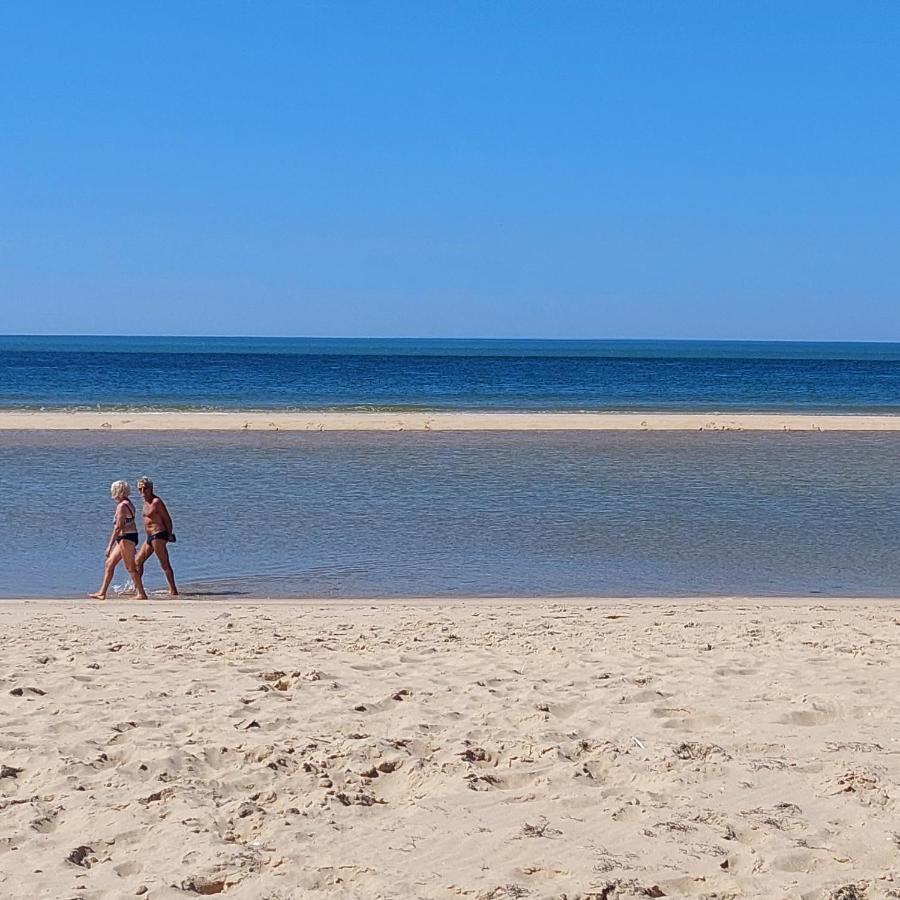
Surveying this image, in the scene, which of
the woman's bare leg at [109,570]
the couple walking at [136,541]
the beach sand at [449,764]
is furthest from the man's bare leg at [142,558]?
the beach sand at [449,764]

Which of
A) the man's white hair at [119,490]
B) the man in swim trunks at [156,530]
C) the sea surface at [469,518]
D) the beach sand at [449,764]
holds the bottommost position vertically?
the sea surface at [469,518]

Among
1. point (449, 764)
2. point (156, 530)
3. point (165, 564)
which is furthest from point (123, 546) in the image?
point (449, 764)

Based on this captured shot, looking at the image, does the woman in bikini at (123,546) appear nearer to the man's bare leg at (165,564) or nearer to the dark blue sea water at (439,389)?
the man's bare leg at (165,564)

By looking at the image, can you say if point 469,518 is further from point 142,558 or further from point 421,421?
point 421,421

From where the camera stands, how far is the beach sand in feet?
14.5

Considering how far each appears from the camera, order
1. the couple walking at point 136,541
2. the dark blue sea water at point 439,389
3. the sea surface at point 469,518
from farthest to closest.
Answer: the dark blue sea water at point 439,389 → the sea surface at point 469,518 → the couple walking at point 136,541

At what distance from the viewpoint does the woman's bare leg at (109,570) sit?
11016mm

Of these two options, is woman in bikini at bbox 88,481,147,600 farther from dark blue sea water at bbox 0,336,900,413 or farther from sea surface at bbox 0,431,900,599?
dark blue sea water at bbox 0,336,900,413

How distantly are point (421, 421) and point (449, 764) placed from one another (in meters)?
30.9

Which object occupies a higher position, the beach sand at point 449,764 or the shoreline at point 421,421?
the shoreline at point 421,421

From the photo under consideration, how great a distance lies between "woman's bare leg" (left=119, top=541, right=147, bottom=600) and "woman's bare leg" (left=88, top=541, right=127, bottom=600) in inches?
2.8

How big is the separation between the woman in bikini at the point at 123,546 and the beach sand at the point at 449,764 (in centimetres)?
231

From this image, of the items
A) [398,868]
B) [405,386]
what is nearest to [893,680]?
[398,868]

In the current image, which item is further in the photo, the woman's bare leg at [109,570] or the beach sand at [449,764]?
the woman's bare leg at [109,570]
